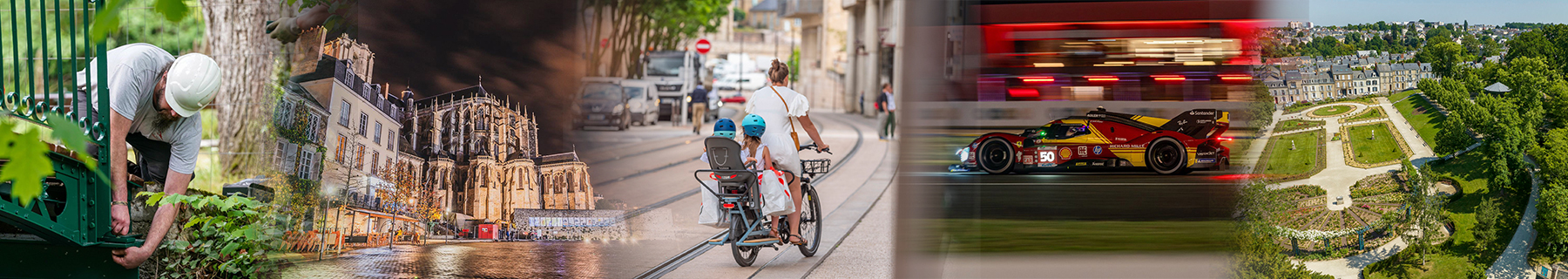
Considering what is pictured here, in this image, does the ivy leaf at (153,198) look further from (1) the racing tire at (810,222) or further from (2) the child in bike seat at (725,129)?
(1) the racing tire at (810,222)

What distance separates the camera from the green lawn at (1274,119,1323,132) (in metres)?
4.78

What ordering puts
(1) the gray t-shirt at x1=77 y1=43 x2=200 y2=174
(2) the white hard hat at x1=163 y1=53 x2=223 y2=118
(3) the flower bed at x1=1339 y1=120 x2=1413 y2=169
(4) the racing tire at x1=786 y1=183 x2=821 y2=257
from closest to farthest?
(1) the gray t-shirt at x1=77 y1=43 x2=200 y2=174, (2) the white hard hat at x1=163 y1=53 x2=223 y2=118, (3) the flower bed at x1=1339 y1=120 x2=1413 y2=169, (4) the racing tire at x1=786 y1=183 x2=821 y2=257

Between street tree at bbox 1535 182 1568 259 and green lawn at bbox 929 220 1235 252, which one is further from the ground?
street tree at bbox 1535 182 1568 259

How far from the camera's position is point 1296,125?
4836 mm

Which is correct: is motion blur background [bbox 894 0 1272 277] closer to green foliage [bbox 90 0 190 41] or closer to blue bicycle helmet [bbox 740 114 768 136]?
blue bicycle helmet [bbox 740 114 768 136]

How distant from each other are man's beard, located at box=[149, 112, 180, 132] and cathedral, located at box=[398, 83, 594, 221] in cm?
93

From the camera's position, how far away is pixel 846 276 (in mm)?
4977

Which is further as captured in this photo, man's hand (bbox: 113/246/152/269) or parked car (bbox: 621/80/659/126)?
parked car (bbox: 621/80/659/126)

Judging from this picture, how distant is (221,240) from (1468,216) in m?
5.63

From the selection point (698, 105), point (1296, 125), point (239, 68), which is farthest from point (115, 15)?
point (698, 105)

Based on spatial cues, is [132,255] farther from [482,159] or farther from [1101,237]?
[1101,237]

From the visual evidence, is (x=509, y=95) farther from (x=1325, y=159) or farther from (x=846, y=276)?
(x=1325, y=159)

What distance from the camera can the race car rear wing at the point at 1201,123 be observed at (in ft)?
13.7

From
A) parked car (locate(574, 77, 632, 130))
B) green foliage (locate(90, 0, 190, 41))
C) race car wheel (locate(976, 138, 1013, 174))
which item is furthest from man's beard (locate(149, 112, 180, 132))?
race car wheel (locate(976, 138, 1013, 174))
